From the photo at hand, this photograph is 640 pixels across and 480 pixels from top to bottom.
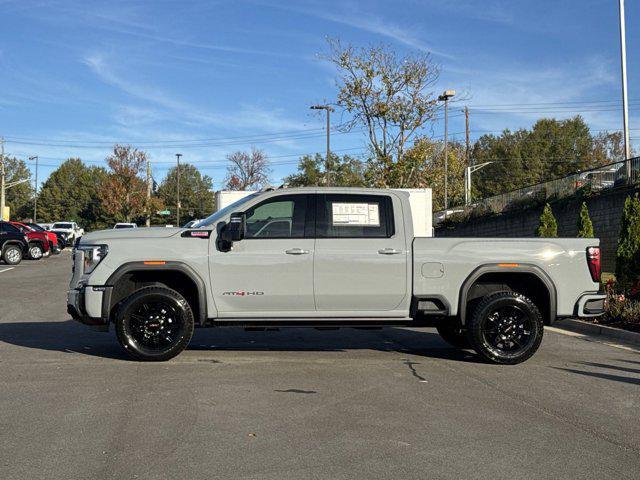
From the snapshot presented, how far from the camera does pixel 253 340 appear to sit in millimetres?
9586

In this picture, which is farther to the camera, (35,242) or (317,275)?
(35,242)

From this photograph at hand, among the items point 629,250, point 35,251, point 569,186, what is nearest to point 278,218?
point 629,250

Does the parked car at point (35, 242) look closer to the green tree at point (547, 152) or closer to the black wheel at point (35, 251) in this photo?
the black wheel at point (35, 251)

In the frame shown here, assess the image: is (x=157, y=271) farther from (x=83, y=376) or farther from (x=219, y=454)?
(x=219, y=454)

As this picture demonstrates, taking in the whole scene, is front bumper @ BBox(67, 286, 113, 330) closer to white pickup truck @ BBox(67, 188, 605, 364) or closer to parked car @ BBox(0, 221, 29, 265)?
white pickup truck @ BBox(67, 188, 605, 364)

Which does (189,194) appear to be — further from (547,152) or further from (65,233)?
(65,233)

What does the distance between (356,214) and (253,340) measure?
108 inches

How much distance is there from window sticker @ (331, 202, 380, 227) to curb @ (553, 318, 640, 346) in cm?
375

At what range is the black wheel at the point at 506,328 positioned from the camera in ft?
25.7

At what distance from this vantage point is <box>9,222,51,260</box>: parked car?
28452 mm

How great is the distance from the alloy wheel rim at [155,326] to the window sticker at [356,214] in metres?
2.22

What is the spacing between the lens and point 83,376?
7.05 m

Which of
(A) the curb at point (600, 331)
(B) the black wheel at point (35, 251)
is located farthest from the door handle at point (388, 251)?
(B) the black wheel at point (35, 251)

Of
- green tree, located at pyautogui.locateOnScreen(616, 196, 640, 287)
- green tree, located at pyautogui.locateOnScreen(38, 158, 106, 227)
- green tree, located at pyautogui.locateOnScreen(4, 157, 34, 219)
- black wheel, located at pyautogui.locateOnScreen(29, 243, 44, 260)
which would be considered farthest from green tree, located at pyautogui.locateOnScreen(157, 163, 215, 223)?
green tree, located at pyautogui.locateOnScreen(616, 196, 640, 287)
